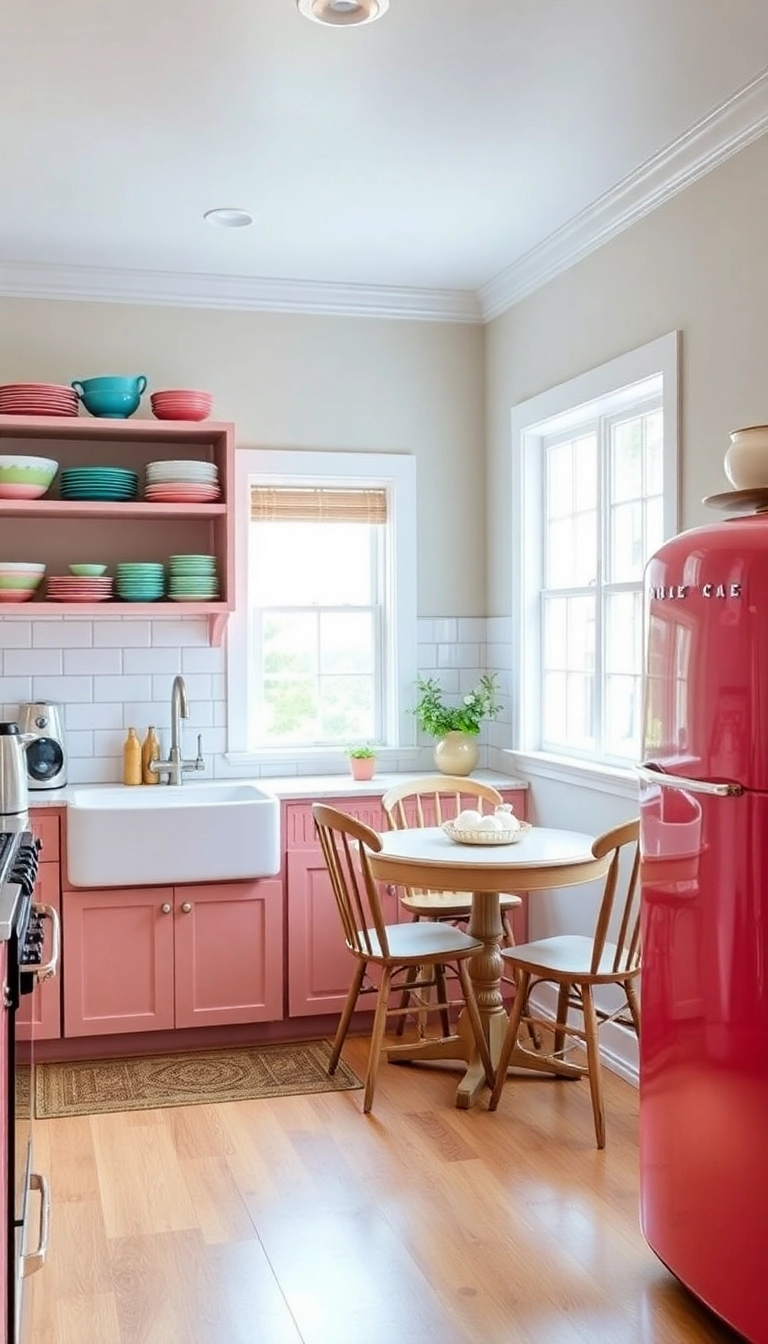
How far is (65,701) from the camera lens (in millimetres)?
4793

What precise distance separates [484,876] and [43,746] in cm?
180

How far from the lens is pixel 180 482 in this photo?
4602 mm

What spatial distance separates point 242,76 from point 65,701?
95.3 inches

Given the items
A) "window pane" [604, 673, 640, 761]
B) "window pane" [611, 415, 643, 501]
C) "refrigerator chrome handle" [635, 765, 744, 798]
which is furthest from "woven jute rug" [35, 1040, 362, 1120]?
"window pane" [611, 415, 643, 501]

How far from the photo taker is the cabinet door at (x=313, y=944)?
4.54 metres

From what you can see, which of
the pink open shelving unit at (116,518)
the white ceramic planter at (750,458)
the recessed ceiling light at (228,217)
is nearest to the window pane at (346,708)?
the pink open shelving unit at (116,518)

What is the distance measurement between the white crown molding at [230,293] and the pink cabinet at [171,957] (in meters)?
2.19

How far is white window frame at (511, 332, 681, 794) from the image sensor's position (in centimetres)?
375

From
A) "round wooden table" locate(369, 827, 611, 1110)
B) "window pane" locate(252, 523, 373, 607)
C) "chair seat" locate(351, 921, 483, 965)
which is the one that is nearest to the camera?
"round wooden table" locate(369, 827, 611, 1110)

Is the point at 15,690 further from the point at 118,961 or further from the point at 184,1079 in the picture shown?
the point at 184,1079

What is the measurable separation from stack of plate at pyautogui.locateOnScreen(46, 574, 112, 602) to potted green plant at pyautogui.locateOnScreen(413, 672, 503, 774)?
1.33 metres

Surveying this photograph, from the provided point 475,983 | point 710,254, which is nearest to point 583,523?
point 710,254

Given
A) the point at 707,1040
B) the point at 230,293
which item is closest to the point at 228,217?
the point at 230,293

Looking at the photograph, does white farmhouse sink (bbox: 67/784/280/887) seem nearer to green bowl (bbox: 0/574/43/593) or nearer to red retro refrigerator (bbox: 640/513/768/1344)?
green bowl (bbox: 0/574/43/593)
